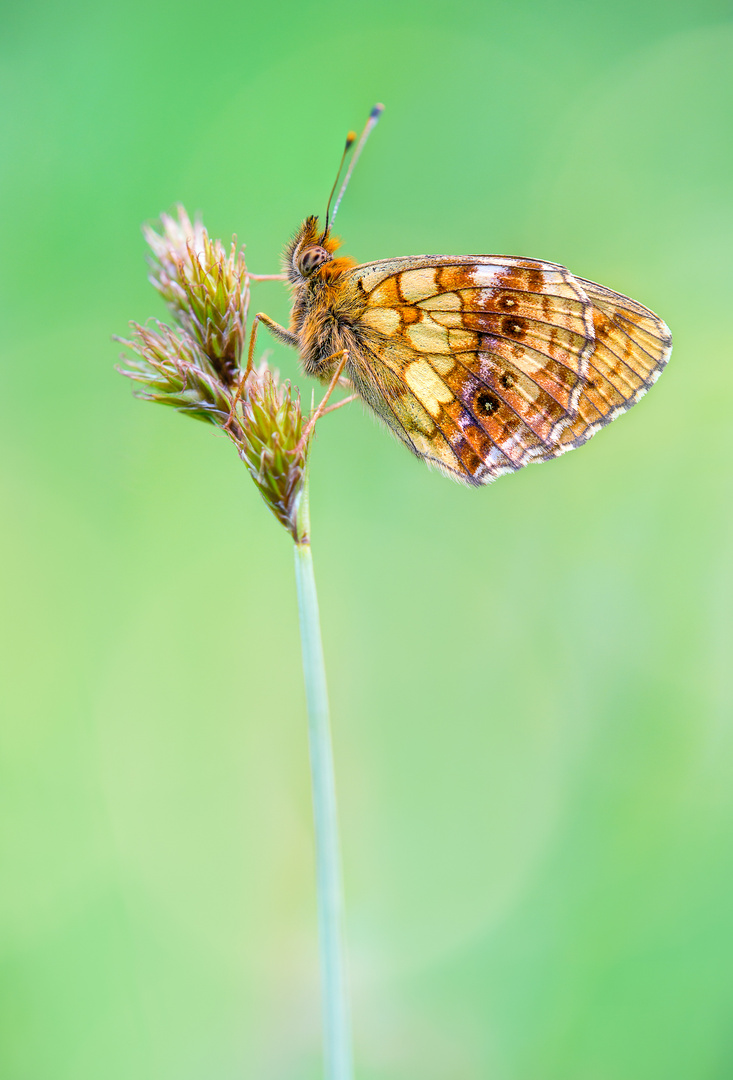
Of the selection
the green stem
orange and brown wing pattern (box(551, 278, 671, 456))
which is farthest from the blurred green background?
the green stem

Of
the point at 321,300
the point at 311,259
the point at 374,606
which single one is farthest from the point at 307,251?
the point at 374,606

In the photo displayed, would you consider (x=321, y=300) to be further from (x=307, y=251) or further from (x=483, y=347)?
(x=483, y=347)

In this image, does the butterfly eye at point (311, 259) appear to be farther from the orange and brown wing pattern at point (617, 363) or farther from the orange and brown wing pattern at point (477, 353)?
the orange and brown wing pattern at point (617, 363)

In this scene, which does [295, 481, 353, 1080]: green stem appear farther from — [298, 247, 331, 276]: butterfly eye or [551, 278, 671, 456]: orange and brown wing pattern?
[298, 247, 331, 276]: butterfly eye

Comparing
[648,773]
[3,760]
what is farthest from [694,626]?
[3,760]

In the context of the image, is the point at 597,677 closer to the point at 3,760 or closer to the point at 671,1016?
the point at 671,1016

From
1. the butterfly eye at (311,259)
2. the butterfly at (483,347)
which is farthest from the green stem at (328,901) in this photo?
the butterfly eye at (311,259)

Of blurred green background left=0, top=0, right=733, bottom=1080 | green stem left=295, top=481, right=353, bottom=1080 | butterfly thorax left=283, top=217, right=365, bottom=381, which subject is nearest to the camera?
green stem left=295, top=481, right=353, bottom=1080
